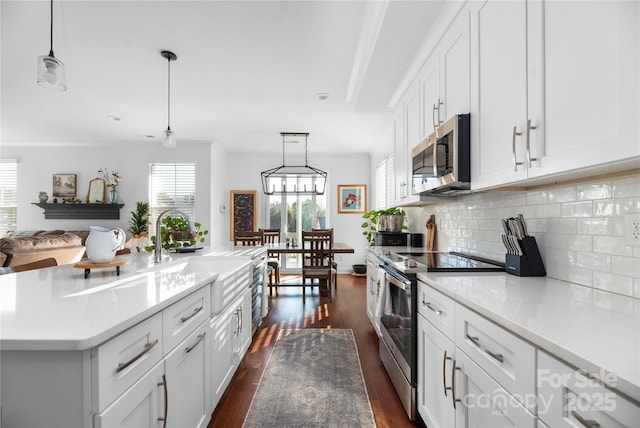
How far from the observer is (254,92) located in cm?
349

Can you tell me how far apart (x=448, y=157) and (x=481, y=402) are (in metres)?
1.28

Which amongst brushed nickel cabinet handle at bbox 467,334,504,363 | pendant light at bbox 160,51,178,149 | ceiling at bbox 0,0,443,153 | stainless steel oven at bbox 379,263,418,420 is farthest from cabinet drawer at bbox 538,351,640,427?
pendant light at bbox 160,51,178,149

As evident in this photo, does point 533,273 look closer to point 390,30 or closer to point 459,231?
point 459,231

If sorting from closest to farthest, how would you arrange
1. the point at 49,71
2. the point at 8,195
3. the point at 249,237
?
the point at 49,71
the point at 249,237
the point at 8,195

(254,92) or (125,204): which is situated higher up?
(254,92)

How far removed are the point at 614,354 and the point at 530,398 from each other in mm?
282

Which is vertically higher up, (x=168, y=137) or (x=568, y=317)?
(x=168, y=137)

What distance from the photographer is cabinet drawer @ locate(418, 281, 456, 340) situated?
1.33 meters

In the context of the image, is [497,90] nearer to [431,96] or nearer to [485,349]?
[431,96]

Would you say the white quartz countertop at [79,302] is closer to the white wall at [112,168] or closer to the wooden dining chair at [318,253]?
the wooden dining chair at [318,253]

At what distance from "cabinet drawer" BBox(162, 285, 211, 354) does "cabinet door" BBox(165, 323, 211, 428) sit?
4 cm

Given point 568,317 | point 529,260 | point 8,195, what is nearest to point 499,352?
point 568,317

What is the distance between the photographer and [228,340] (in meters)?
2.01

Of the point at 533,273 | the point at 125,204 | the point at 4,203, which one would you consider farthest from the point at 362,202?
the point at 4,203
